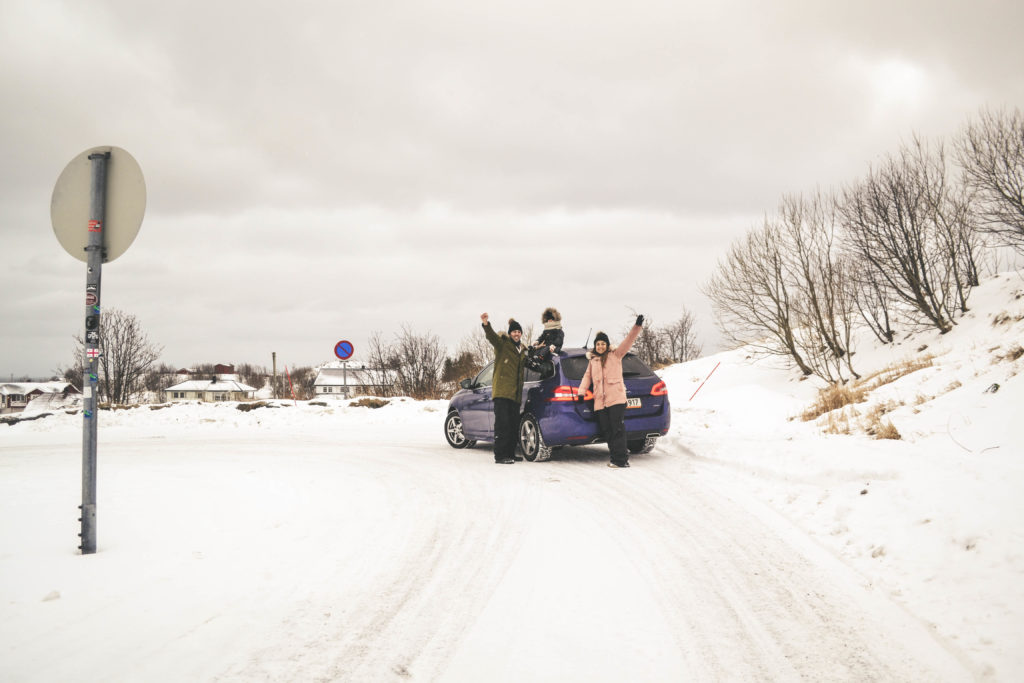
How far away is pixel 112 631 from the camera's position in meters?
3.39

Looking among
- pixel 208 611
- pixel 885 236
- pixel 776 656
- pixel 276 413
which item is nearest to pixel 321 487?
pixel 208 611

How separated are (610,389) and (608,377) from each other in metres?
0.16

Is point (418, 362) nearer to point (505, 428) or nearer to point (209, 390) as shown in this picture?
point (505, 428)

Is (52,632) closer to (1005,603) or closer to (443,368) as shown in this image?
(1005,603)

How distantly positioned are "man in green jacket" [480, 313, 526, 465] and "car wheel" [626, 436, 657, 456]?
5.90 ft

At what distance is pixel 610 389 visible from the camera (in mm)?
8789

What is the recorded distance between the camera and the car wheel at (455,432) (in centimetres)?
1167

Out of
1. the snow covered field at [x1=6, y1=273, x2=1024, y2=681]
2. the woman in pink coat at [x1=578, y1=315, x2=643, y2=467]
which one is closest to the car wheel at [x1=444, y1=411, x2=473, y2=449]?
the snow covered field at [x1=6, y1=273, x2=1024, y2=681]

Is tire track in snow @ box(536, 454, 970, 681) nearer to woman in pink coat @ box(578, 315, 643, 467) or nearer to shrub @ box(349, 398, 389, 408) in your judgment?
woman in pink coat @ box(578, 315, 643, 467)

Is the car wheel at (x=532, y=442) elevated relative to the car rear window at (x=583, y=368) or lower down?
lower down

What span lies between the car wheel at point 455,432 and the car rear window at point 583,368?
2.94 m

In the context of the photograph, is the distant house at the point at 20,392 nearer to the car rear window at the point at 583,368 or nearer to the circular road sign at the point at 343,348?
the circular road sign at the point at 343,348

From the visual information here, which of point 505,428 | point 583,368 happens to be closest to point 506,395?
point 505,428

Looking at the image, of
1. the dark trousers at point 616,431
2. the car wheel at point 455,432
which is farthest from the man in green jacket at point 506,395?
the car wheel at point 455,432
